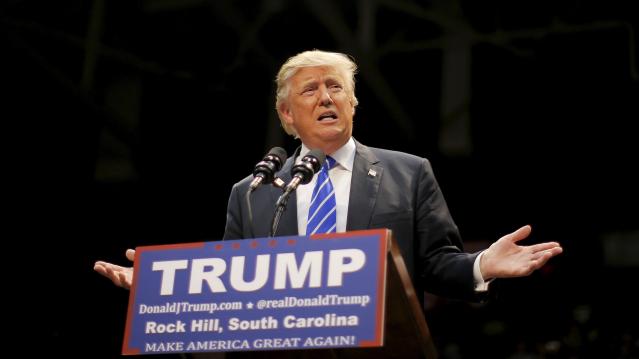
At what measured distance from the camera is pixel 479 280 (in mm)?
2045

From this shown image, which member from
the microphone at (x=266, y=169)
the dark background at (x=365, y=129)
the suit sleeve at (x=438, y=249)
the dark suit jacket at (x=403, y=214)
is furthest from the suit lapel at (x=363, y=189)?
the dark background at (x=365, y=129)

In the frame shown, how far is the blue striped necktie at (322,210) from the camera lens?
2197 mm

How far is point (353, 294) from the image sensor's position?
1.66 metres

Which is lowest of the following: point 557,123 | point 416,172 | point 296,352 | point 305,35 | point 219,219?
point 296,352

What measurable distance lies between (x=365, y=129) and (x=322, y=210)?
3.74 metres

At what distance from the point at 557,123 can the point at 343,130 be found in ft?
12.1

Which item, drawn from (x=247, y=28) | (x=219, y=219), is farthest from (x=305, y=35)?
(x=219, y=219)

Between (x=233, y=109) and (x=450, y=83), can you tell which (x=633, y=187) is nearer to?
(x=450, y=83)

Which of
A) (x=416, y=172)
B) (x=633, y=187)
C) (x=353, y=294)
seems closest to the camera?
(x=353, y=294)

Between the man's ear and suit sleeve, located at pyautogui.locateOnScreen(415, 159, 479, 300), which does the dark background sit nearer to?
the man's ear

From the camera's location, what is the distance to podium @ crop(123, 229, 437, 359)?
1.70 metres

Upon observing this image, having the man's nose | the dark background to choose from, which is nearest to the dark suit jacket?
the man's nose

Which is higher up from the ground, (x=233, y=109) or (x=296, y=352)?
(x=233, y=109)

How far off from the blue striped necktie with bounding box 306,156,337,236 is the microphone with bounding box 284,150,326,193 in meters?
0.15
